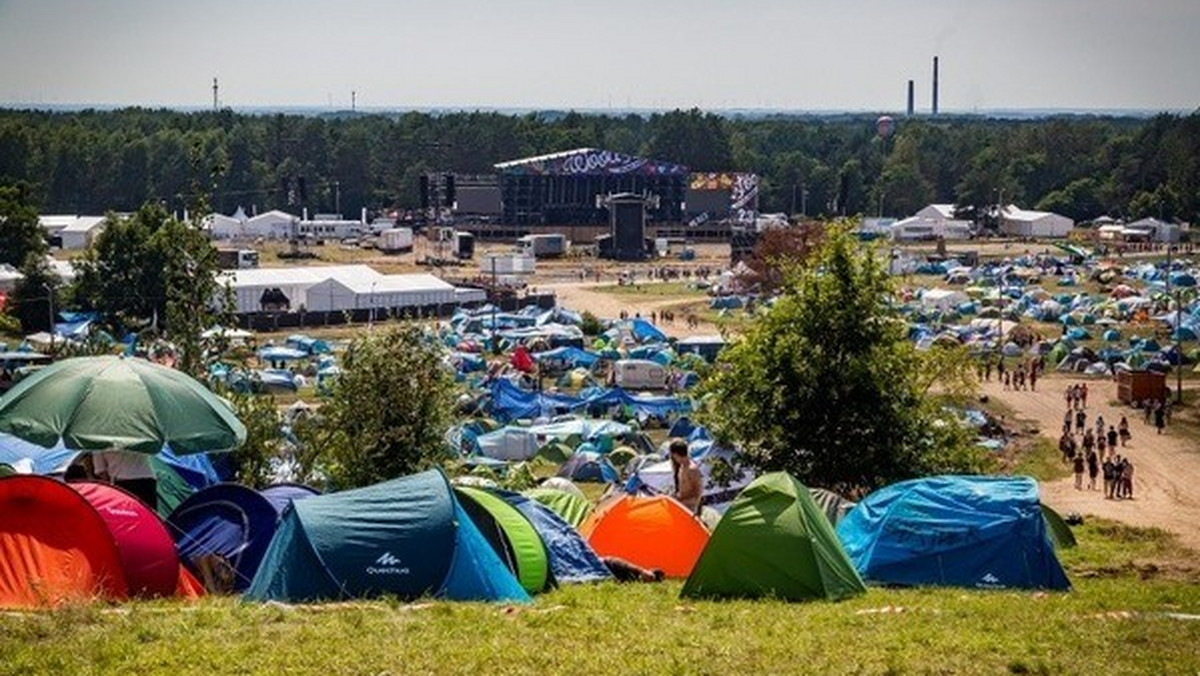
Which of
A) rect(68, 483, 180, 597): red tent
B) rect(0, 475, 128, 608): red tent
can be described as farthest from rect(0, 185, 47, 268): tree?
rect(0, 475, 128, 608): red tent

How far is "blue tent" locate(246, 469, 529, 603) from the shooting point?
1085 cm

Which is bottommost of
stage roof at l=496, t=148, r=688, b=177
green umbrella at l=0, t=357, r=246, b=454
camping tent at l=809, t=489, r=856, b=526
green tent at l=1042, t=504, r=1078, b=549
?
green tent at l=1042, t=504, r=1078, b=549

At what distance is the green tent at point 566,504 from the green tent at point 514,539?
3.79 metres

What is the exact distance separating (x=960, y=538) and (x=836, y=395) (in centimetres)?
595

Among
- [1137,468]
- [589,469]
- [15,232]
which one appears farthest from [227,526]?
[15,232]

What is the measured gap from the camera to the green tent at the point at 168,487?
50.1ft

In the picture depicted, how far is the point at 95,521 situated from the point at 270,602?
151cm

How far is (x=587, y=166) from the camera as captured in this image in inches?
4240

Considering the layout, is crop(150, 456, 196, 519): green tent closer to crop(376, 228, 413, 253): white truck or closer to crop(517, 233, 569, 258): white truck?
crop(517, 233, 569, 258): white truck

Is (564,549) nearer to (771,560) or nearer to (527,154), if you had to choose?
(771,560)

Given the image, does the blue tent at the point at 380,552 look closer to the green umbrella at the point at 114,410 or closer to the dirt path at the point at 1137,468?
the green umbrella at the point at 114,410

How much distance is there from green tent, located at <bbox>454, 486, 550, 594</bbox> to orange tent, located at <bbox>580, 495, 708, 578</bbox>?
5.65 ft

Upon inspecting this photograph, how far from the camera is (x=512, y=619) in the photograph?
10.1 m

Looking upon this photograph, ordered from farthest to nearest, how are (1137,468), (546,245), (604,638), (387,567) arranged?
(546,245) → (1137,468) → (387,567) → (604,638)
